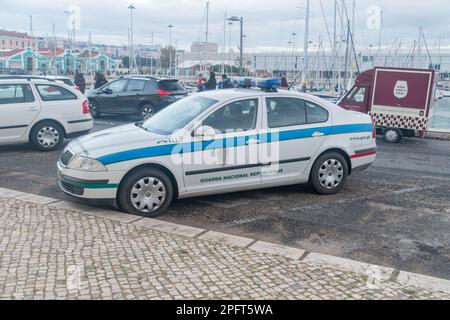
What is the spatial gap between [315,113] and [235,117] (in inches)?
54.0

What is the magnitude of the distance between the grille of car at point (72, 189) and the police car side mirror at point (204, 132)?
65.7 inches

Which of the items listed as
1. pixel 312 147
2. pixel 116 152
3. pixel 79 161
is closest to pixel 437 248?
pixel 312 147

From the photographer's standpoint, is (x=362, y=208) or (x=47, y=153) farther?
(x=47, y=153)

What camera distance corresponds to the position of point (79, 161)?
6.12m

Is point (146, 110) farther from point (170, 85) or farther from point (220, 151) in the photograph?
point (220, 151)

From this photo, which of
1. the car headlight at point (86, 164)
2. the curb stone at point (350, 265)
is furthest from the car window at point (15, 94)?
the curb stone at point (350, 265)

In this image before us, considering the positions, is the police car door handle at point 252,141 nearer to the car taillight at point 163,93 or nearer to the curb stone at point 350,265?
the curb stone at point 350,265

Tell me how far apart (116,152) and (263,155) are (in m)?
2.08

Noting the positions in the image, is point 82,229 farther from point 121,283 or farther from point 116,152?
point 121,283

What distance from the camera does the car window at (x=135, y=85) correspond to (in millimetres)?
16641

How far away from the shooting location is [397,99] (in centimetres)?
1347

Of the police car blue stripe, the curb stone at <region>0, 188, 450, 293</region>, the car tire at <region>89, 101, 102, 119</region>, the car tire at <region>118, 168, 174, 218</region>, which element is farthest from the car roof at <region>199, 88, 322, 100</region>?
the car tire at <region>89, 101, 102, 119</region>

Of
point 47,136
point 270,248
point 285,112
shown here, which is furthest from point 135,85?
point 270,248

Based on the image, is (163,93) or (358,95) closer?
(358,95)
